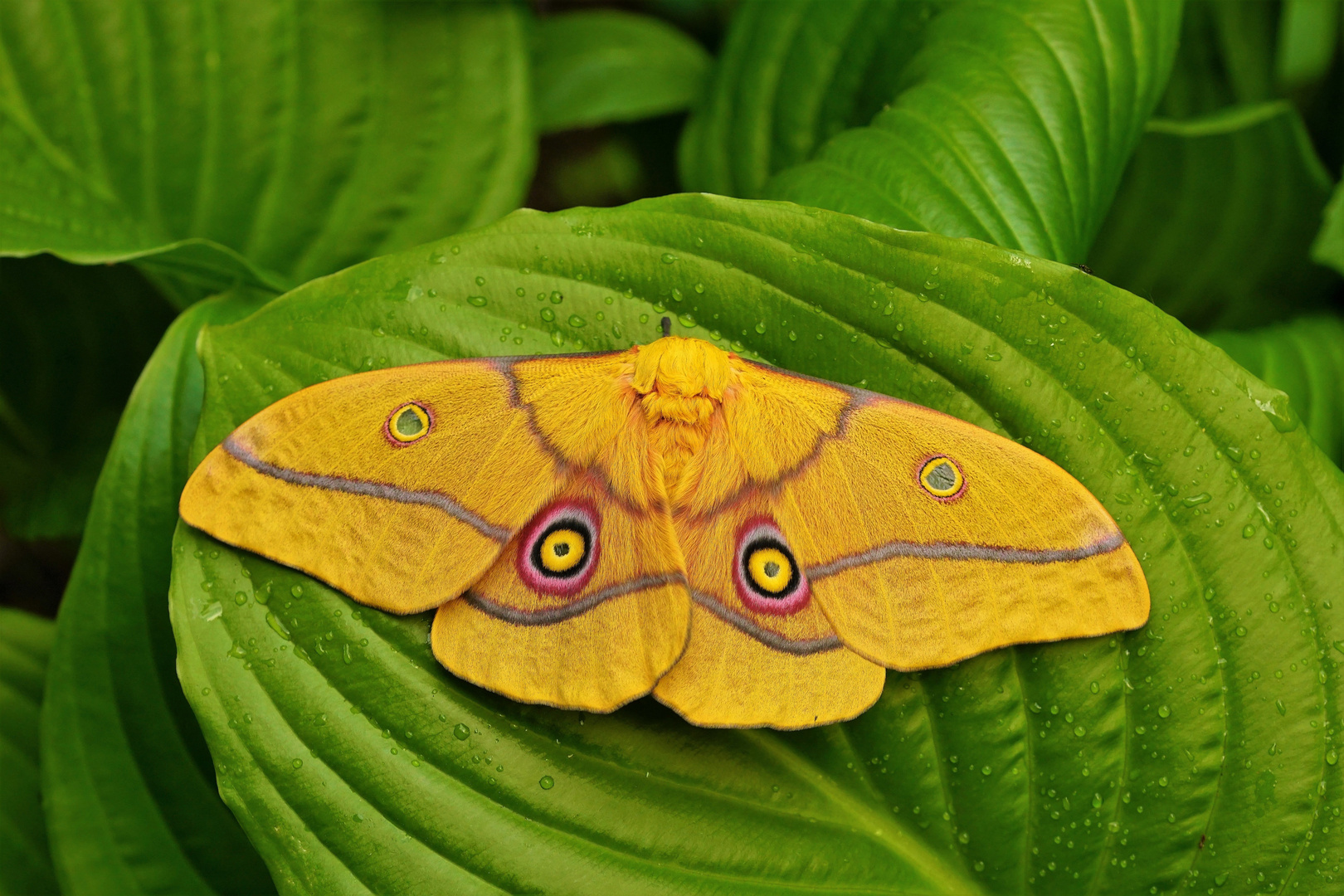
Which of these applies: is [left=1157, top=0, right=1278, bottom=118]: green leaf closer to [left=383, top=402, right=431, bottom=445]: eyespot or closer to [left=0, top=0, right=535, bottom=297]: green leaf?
[left=0, top=0, right=535, bottom=297]: green leaf

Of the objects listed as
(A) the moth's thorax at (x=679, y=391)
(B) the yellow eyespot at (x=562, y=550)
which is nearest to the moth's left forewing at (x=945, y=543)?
(A) the moth's thorax at (x=679, y=391)

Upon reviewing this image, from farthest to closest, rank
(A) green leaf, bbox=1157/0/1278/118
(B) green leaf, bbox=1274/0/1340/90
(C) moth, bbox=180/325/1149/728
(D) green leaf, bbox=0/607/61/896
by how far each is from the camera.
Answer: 1. (A) green leaf, bbox=1157/0/1278/118
2. (B) green leaf, bbox=1274/0/1340/90
3. (D) green leaf, bbox=0/607/61/896
4. (C) moth, bbox=180/325/1149/728

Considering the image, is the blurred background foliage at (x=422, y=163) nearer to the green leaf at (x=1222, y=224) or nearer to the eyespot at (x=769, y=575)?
the green leaf at (x=1222, y=224)

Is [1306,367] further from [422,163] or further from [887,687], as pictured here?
[422,163]

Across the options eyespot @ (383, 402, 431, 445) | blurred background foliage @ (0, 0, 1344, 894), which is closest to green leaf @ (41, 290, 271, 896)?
blurred background foliage @ (0, 0, 1344, 894)

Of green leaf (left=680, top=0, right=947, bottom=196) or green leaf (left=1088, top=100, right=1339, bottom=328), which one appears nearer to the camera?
green leaf (left=680, top=0, right=947, bottom=196)

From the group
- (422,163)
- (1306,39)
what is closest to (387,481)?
(422,163)

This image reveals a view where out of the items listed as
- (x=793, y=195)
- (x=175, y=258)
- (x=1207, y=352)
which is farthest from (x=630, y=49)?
(x=1207, y=352)

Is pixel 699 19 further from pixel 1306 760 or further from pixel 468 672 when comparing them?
pixel 1306 760
